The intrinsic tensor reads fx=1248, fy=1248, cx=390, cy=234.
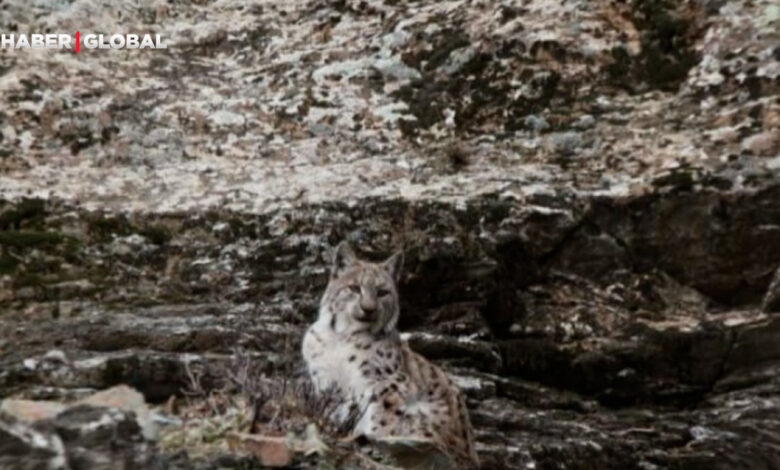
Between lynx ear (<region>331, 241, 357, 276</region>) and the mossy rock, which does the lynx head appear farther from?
the mossy rock

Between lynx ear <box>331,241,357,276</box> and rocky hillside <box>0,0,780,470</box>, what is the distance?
3.65ft

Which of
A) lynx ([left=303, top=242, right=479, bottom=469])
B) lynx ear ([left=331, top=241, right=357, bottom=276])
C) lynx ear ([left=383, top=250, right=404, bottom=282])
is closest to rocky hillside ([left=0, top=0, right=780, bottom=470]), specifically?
lynx ([left=303, top=242, right=479, bottom=469])

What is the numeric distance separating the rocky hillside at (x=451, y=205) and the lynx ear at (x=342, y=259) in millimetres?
1112

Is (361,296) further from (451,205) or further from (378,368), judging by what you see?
(451,205)

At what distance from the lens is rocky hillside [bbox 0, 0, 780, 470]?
13.0 meters

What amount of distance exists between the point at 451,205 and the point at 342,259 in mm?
3233

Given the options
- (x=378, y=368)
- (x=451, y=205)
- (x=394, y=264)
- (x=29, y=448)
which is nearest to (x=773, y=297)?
(x=451, y=205)

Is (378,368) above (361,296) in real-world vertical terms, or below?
below

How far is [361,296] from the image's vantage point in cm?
1201

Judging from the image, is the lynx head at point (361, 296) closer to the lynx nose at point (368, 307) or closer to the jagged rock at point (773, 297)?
the lynx nose at point (368, 307)

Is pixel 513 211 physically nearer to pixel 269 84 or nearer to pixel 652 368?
pixel 652 368

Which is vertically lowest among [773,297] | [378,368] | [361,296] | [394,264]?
[378,368]

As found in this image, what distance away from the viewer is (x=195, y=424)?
24.5 ft

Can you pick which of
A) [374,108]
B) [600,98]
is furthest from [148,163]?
[600,98]
